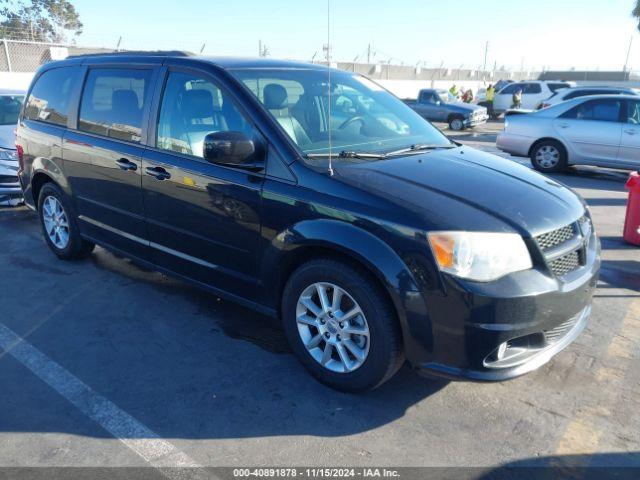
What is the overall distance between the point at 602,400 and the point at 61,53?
18467 millimetres

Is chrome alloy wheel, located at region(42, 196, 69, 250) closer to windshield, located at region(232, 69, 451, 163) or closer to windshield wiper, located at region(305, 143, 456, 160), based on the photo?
windshield, located at region(232, 69, 451, 163)

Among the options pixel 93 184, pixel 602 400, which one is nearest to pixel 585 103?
pixel 602 400

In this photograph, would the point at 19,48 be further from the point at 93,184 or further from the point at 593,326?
the point at 593,326

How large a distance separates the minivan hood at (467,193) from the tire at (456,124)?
16655 millimetres

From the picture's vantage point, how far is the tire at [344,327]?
9.39 ft

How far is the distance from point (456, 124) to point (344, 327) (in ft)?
58.8

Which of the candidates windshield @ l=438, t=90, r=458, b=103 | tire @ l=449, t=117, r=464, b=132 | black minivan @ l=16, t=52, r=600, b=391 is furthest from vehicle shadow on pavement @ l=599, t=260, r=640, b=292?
windshield @ l=438, t=90, r=458, b=103

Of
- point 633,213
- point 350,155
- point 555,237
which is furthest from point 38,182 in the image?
point 633,213

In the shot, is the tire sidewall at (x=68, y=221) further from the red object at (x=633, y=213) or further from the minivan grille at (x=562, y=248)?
the red object at (x=633, y=213)

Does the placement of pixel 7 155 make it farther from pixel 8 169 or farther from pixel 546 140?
pixel 546 140

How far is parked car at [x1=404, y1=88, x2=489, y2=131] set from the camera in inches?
762

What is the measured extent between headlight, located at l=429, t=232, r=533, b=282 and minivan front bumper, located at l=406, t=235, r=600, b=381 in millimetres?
47

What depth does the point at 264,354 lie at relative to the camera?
3.62 metres

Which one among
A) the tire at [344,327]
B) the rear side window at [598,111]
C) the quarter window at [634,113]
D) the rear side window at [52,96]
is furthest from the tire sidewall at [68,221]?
the quarter window at [634,113]
